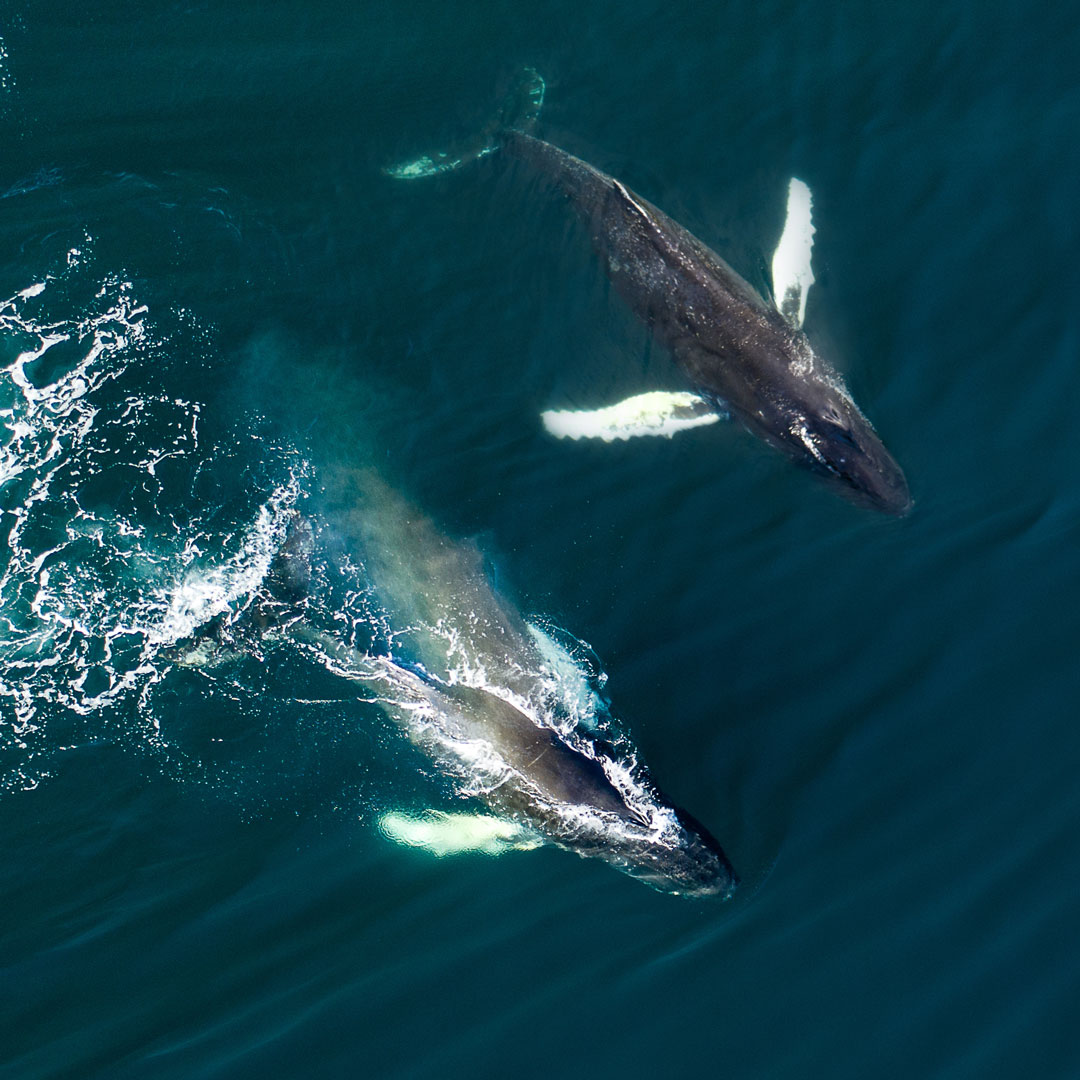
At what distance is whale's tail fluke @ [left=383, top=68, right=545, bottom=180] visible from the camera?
21281 mm

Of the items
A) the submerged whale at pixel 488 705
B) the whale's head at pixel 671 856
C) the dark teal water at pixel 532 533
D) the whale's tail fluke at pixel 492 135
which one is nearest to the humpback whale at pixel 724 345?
the dark teal water at pixel 532 533

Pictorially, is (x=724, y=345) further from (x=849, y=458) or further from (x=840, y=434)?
(x=849, y=458)

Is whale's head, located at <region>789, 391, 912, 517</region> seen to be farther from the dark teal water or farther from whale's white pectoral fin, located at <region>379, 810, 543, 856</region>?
whale's white pectoral fin, located at <region>379, 810, 543, 856</region>

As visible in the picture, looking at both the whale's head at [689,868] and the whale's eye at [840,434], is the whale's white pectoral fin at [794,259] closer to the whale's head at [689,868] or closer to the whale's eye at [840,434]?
the whale's eye at [840,434]

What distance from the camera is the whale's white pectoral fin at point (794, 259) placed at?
2061 cm

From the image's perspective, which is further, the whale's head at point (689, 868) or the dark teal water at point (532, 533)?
the whale's head at point (689, 868)

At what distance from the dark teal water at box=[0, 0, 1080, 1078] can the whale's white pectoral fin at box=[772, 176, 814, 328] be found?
297 millimetres

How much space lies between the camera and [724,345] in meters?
20.0

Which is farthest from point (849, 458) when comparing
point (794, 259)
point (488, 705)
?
point (488, 705)

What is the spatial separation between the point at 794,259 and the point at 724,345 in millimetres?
2489

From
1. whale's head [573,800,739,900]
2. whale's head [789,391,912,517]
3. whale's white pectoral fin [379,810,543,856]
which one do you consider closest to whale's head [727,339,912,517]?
whale's head [789,391,912,517]

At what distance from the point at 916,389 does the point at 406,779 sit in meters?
11.4

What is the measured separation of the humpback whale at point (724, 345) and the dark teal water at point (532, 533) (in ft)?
1.43

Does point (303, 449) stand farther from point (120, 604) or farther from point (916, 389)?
point (916, 389)
